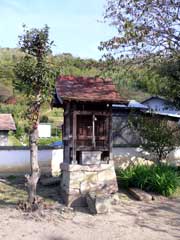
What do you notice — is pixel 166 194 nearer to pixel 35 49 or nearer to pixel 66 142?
pixel 66 142

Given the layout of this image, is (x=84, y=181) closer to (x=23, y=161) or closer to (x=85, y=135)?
(x=85, y=135)

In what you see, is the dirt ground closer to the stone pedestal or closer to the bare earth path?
the bare earth path

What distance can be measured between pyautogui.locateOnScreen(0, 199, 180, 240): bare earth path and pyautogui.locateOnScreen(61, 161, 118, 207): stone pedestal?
66 cm

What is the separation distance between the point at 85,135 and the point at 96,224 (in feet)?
9.73

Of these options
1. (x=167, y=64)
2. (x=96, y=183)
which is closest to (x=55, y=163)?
(x=96, y=183)

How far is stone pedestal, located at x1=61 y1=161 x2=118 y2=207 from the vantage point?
10269 mm

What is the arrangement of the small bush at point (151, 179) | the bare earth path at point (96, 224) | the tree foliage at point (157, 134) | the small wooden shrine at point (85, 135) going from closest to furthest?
the bare earth path at point (96, 224), the small wooden shrine at point (85, 135), the small bush at point (151, 179), the tree foliage at point (157, 134)

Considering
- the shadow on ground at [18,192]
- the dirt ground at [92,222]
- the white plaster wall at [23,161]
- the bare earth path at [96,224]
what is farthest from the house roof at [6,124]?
the bare earth path at [96,224]

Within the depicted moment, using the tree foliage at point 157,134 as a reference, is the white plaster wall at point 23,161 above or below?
below

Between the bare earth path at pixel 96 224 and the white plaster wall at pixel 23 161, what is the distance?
4978 millimetres

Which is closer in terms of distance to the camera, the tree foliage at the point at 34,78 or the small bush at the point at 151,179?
the tree foliage at the point at 34,78

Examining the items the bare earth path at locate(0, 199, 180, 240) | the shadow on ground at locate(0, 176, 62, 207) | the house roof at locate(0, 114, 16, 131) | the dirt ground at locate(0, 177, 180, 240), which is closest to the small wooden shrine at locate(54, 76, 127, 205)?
the shadow on ground at locate(0, 176, 62, 207)

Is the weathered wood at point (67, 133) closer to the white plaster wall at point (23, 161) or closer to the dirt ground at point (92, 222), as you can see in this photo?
the dirt ground at point (92, 222)

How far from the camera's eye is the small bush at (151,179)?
11.4 metres
